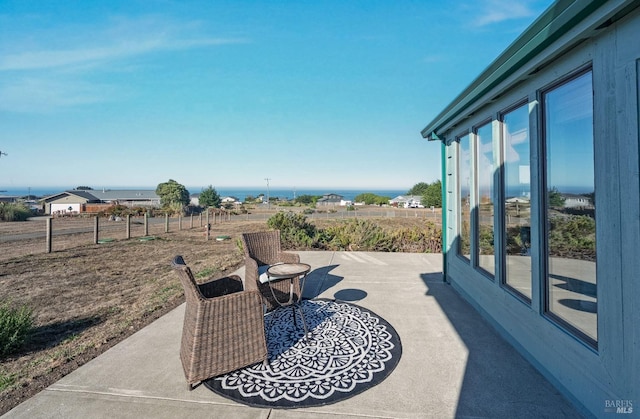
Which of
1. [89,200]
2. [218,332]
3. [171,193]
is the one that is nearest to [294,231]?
[218,332]

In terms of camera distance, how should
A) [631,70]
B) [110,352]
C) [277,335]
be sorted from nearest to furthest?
[631,70]
[110,352]
[277,335]

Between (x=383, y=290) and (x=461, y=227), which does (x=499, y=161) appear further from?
(x=383, y=290)

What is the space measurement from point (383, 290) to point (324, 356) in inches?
80.2

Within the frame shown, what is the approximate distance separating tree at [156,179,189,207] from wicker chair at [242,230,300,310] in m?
42.8

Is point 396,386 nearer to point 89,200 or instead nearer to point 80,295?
point 80,295

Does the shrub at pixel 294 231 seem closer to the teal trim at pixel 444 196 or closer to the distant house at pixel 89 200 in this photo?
the teal trim at pixel 444 196

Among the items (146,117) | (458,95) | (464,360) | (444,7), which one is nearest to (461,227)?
(458,95)

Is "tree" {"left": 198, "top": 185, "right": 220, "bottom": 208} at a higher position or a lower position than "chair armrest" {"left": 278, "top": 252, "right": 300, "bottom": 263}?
higher

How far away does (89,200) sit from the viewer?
42.6m

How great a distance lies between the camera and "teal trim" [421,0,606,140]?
152cm

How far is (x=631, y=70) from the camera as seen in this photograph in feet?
4.73

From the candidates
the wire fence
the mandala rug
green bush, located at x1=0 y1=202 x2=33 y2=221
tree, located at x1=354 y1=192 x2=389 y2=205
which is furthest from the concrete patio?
tree, located at x1=354 y1=192 x2=389 y2=205

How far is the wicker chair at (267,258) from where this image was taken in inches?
132

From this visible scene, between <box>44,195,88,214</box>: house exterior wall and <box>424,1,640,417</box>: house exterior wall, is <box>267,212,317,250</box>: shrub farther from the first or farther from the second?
<box>44,195,88,214</box>: house exterior wall
